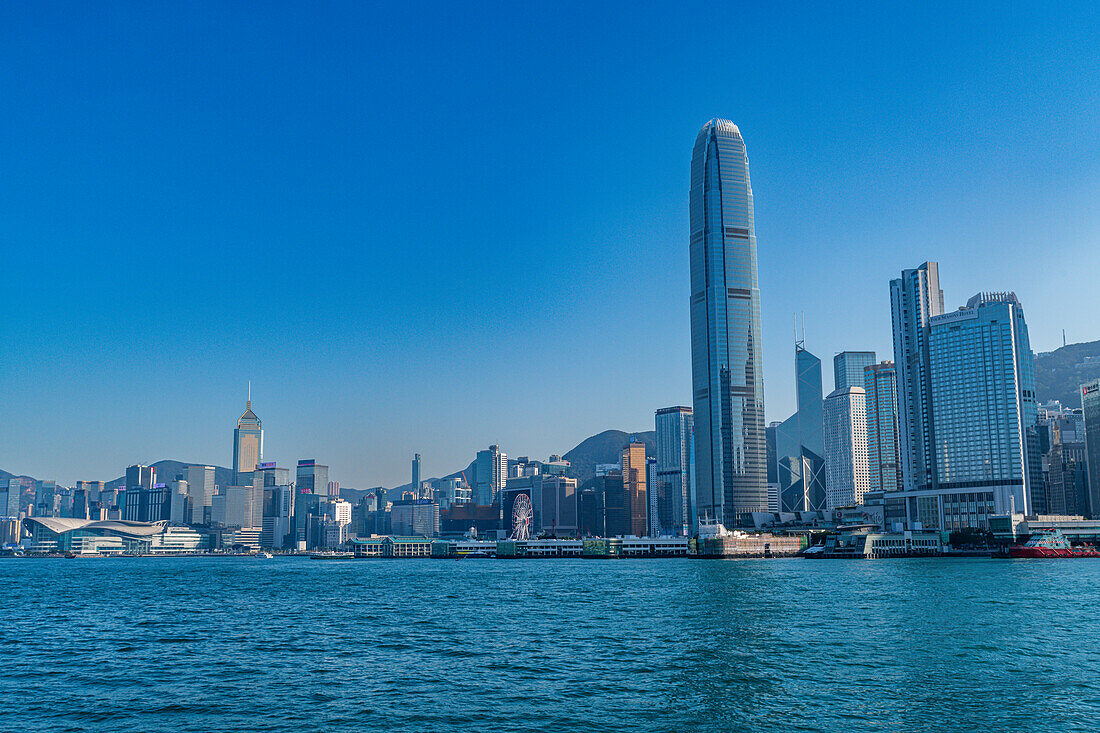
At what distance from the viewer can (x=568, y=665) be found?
176 ft

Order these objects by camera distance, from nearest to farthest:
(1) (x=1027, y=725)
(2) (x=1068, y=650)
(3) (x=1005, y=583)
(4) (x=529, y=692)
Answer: (1) (x=1027, y=725)
(4) (x=529, y=692)
(2) (x=1068, y=650)
(3) (x=1005, y=583)

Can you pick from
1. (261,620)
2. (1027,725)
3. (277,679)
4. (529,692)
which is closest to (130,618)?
(261,620)

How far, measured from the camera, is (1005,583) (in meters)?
120

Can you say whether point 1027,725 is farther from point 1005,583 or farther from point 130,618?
point 1005,583

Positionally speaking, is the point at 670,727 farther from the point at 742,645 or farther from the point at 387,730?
the point at 742,645

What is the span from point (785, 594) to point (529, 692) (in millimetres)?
68408

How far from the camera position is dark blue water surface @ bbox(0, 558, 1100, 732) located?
40594mm

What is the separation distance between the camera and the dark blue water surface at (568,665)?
40.6 m

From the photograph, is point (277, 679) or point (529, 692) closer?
point (529, 692)

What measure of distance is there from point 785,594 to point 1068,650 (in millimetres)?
49935

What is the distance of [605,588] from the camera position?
126 meters

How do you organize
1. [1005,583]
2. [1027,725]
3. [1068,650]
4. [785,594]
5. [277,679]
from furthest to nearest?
[1005,583], [785,594], [1068,650], [277,679], [1027,725]

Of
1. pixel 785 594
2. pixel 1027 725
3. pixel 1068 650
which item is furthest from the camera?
pixel 785 594

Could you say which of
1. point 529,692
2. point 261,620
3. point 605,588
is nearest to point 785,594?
→ point 605,588
